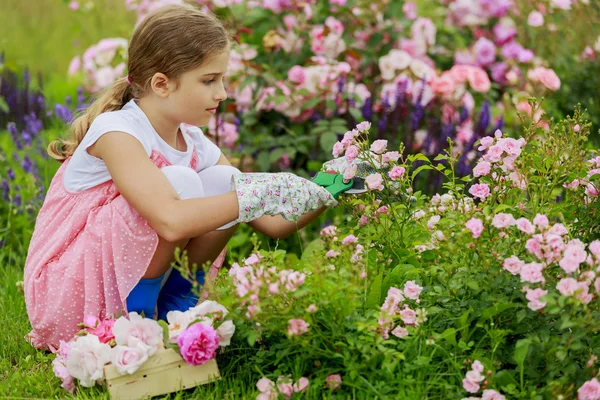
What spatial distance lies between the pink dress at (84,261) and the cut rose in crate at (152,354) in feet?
0.85

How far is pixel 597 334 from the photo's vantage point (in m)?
1.90

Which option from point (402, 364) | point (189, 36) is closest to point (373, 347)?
point (402, 364)

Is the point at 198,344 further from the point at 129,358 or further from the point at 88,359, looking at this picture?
the point at 88,359

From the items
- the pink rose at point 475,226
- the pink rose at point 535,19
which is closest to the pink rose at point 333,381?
the pink rose at point 475,226

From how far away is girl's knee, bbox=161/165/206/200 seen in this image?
2.21m

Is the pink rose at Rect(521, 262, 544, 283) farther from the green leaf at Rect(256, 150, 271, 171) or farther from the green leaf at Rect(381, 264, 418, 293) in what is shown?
the green leaf at Rect(256, 150, 271, 171)

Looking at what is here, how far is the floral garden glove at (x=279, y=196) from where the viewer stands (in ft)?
7.00

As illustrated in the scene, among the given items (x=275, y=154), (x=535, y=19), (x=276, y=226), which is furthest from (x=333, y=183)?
(x=535, y=19)

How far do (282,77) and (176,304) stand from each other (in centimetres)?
142

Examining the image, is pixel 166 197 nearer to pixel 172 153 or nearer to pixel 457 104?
pixel 172 153

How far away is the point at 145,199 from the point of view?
210 centimetres

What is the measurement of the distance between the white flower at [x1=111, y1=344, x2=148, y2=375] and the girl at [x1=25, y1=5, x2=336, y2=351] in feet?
0.98

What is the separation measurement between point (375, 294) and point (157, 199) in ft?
2.02

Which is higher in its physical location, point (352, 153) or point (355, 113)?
point (352, 153)
